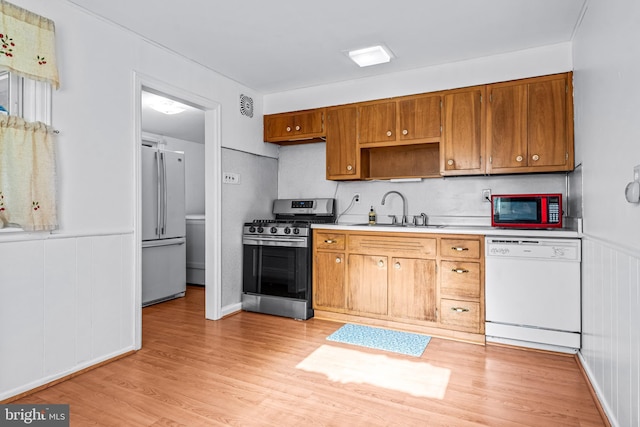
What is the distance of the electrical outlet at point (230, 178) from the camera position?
3.93 m

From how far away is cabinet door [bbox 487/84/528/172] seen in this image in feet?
10.8

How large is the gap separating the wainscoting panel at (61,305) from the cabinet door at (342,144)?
2167mm

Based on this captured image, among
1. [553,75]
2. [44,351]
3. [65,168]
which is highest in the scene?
[553,75]

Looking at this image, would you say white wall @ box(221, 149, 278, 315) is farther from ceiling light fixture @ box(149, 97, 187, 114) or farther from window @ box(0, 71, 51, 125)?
window @ box(0, 71, 51, 125)

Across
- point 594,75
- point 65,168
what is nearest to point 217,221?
point 65,168

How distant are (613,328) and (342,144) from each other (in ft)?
9.37

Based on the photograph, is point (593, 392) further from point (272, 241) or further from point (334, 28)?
point (334, 28)

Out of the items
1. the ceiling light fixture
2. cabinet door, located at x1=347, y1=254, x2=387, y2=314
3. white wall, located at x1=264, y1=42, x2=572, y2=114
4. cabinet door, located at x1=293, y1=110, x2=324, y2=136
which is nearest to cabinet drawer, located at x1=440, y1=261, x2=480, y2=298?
cabinet door, located at x1=347, y1=254, x2=387, y2=314

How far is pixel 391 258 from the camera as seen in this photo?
352 cm

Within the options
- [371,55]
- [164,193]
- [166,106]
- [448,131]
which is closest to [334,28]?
[371,55]

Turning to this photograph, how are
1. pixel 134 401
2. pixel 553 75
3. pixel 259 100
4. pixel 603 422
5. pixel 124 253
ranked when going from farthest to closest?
pixel 259 100 → pixel 553 75 → pixel 124 253 → pixel 134 401 → pixel 603 422

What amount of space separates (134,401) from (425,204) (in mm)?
3098

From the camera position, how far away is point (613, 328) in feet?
6.17

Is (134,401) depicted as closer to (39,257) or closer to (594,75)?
(39,257)
